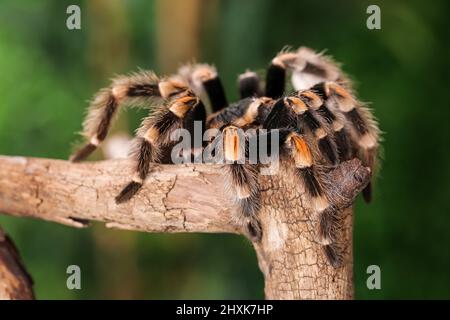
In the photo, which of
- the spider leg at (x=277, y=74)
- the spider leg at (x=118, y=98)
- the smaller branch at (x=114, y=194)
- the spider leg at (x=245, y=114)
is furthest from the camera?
the spider leg at (x=277, y=74)

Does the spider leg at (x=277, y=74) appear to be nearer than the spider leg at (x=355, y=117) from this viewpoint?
No

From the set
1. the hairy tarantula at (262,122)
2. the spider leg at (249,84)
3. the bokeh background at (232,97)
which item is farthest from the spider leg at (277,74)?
the bokeh background at (232,97)

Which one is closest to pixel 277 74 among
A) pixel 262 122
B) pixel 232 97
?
pixel 262 122

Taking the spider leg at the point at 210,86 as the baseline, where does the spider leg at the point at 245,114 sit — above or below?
below

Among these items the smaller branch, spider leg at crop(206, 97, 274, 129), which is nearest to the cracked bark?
the smaller branch

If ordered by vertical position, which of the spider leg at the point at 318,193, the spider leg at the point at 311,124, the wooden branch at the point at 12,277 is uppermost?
the spider leg at the point at 311,124

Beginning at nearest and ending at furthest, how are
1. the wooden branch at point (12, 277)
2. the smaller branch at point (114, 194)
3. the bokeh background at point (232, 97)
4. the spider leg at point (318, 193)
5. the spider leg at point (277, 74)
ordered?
the spider leg at point (318, 193)
the smaller branch at point (114, 194)
the wooden branch at point (12, 277)
the spider leg at point (277, 74)
the bokeh background at point (232, 97)

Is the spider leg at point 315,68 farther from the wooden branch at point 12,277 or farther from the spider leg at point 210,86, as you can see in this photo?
the wooden branch at point 12,277

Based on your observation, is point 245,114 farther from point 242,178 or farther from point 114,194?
point 114,194
